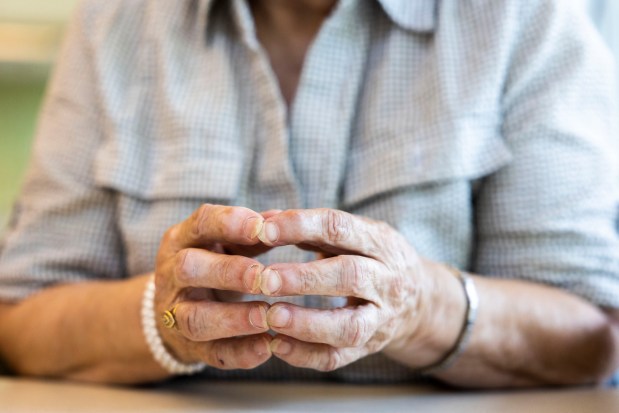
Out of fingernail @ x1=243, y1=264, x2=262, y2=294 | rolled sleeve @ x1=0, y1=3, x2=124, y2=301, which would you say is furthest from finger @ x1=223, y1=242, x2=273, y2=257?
rolled sleeve @ x1=0, y1=3, x2=124, y2=301

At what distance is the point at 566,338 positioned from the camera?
88 cm

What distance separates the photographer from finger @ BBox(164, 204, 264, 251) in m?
0.66

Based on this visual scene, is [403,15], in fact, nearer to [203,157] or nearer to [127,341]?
[203,157]

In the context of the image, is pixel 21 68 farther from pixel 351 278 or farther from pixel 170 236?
pixel 351 278

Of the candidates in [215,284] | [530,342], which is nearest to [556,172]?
[530,342]

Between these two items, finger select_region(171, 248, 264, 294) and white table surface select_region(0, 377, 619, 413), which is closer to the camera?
finger select_region(171, 248, 264, 294)

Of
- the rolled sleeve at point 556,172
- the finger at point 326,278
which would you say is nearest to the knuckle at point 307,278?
the finger at point 326,278

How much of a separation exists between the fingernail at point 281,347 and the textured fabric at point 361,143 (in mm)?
218

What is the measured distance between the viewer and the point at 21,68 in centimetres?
207

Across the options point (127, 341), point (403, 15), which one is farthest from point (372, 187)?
point (127, 341)

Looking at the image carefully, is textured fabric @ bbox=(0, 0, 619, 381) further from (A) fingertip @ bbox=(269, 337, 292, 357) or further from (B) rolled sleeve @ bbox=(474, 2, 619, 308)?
(A) fingertip @ bbox=(269, 337, 292, 357)

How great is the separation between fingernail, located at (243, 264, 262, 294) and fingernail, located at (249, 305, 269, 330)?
0.06 feet

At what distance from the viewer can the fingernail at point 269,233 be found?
65cm

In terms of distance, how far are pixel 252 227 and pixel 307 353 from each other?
0.13 metres
